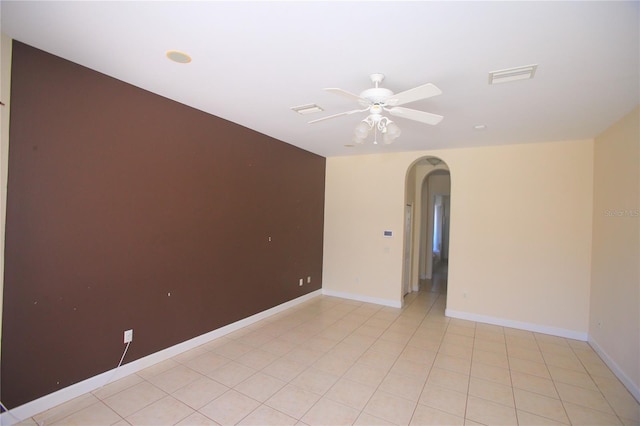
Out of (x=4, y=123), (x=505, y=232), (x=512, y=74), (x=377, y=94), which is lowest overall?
(x=505, y=232)

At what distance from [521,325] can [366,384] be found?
10.2 ft

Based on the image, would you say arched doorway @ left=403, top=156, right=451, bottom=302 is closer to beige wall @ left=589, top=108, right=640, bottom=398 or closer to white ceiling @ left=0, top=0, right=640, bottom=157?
beige wall @ left=589, top=108, right=640, bottom=398

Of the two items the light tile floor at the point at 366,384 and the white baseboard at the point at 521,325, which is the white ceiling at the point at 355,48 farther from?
the white baseboard at the point at 521,325

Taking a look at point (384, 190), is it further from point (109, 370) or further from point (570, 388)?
point (109, 370)

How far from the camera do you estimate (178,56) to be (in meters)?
2.35

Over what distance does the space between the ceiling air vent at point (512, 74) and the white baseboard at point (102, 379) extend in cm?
412

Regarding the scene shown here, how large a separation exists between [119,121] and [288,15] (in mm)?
2062

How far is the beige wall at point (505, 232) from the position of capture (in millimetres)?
4258

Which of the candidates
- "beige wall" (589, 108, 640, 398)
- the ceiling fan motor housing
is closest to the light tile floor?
"beige wall" (589, 108, 640, 398)

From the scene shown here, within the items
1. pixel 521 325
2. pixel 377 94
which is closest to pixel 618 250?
pixel 521 325

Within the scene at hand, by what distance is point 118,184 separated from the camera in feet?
9.37

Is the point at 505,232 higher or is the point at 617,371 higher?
the point at 505,232

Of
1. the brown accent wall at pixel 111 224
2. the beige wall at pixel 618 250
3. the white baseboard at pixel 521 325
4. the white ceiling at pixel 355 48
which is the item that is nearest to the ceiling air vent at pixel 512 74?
the white ceiling at pixel 355 48

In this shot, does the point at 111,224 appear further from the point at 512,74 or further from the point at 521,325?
the point at 521,325
